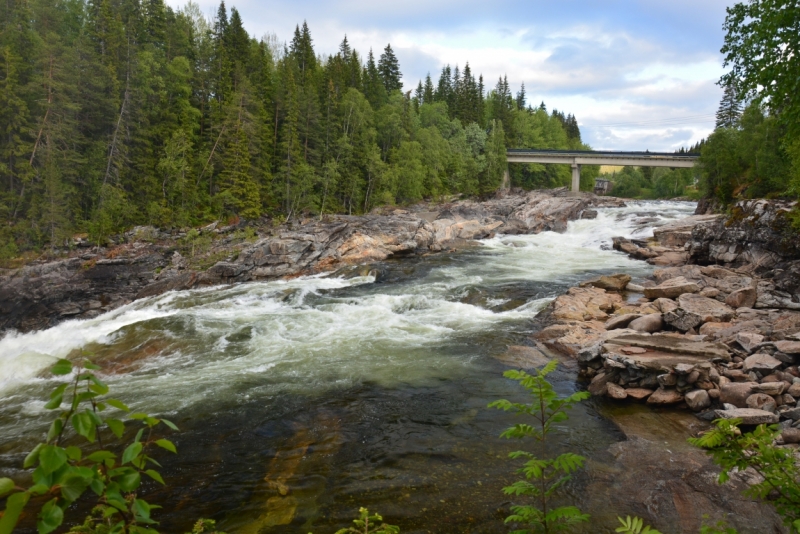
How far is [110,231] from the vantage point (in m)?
30.5

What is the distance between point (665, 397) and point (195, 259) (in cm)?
2552

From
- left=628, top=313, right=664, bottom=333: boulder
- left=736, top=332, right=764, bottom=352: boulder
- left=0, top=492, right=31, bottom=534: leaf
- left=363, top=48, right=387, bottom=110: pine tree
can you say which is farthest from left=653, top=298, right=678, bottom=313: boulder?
left=363, top=48, right=387, bottom=110: pine tree

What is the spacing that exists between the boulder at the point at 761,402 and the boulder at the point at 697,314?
4.37 metres

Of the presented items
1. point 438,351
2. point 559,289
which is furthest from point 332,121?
point 438,351

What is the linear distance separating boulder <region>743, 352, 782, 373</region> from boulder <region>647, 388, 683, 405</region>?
5.73ft

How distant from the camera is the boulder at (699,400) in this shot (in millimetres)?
8875

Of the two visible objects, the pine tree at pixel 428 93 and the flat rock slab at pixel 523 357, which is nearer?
the flat rock slab at pixel 523 357

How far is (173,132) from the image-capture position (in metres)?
37.5

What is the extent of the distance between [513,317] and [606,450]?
8353 mm

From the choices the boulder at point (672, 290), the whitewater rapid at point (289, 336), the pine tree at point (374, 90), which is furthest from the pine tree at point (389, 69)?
the boulder at point (672, 290)

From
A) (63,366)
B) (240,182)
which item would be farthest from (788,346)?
(240,182)

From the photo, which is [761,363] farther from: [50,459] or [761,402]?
[50,459]

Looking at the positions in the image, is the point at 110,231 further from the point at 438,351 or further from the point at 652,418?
the point at 652,418

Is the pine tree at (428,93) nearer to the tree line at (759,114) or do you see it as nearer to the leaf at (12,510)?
the tree line at (759,114)
